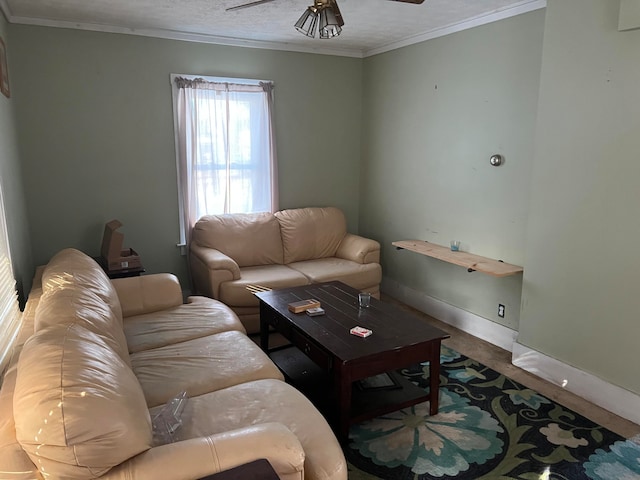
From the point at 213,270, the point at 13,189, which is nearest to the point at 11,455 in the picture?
the point at 13,189

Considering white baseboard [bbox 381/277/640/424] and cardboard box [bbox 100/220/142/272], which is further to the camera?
cardboard box [bbox 100/220/142/272]

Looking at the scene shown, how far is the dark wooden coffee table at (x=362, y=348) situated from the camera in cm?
230

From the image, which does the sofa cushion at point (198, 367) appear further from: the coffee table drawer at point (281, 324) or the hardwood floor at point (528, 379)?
the hardwood floor at point (528, 379)

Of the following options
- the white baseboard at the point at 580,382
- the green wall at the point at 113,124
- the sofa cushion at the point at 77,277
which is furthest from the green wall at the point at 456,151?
the sofa cushion at the point at 77,277

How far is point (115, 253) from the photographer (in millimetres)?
3586

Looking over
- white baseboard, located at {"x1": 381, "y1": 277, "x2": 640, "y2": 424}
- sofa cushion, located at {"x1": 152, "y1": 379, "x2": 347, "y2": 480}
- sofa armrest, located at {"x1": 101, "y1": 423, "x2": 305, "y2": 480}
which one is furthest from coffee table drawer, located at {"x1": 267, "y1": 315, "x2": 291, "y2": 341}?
white baseboard, located at {"x1": 381, "y1": 277, "x2": 640, "y2": 424}

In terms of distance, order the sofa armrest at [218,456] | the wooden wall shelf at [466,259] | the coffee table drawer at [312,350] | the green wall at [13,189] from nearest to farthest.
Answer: the sofa armrest at [218,456]
the coffee table drawer at [312,350]
the green wall at [13,189]
the wooden wall shelf at [466,259]

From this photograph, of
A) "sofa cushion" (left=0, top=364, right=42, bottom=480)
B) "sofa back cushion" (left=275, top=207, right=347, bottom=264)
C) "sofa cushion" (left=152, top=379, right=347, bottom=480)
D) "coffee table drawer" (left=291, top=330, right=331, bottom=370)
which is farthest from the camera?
"sofa back cushion" (left=275, top=207, right=347, bottom=264)

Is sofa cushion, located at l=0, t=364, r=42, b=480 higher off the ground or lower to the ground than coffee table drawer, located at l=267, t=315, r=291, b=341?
higher

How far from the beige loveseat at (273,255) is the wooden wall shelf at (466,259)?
0.41m

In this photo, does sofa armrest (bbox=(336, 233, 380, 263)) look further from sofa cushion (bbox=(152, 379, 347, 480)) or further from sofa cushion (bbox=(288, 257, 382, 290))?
sofa cushion (bbox=(152, 379, 347, 480))

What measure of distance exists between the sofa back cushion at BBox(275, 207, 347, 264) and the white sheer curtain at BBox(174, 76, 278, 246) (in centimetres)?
29

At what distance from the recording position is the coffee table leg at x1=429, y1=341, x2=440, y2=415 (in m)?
2.54

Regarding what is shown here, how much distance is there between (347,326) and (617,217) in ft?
5.32
